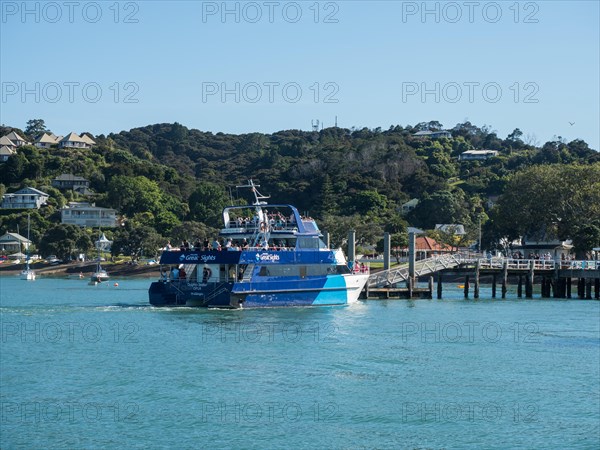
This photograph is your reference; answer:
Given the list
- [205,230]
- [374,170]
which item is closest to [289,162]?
[374,170]

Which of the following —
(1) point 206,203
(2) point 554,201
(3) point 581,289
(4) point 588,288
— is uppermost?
(1) point 206,203

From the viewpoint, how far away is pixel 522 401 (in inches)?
1272

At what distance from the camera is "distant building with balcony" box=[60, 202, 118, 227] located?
154125 mm

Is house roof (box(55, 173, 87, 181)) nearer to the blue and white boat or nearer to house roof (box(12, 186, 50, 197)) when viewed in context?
house roof (box(12, 186, 50, 197))

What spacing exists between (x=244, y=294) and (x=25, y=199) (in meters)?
114

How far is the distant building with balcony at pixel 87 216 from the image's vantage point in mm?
154125

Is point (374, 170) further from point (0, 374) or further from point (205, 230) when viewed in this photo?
point (0, 374)

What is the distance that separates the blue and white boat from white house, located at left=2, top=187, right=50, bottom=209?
108m

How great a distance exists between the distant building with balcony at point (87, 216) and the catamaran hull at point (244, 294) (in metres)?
98.7

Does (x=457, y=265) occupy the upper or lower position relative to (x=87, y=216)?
lower

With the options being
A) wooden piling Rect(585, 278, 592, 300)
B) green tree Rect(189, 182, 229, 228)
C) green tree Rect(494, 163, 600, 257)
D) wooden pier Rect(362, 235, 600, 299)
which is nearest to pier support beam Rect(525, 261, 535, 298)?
wooden pier Rect(362, 235, 600, 299)

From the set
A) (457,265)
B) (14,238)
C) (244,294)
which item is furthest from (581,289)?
(14,238)

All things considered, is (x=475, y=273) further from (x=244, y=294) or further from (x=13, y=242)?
Answer: (x=13, y=242)

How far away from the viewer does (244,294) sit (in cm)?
5594
